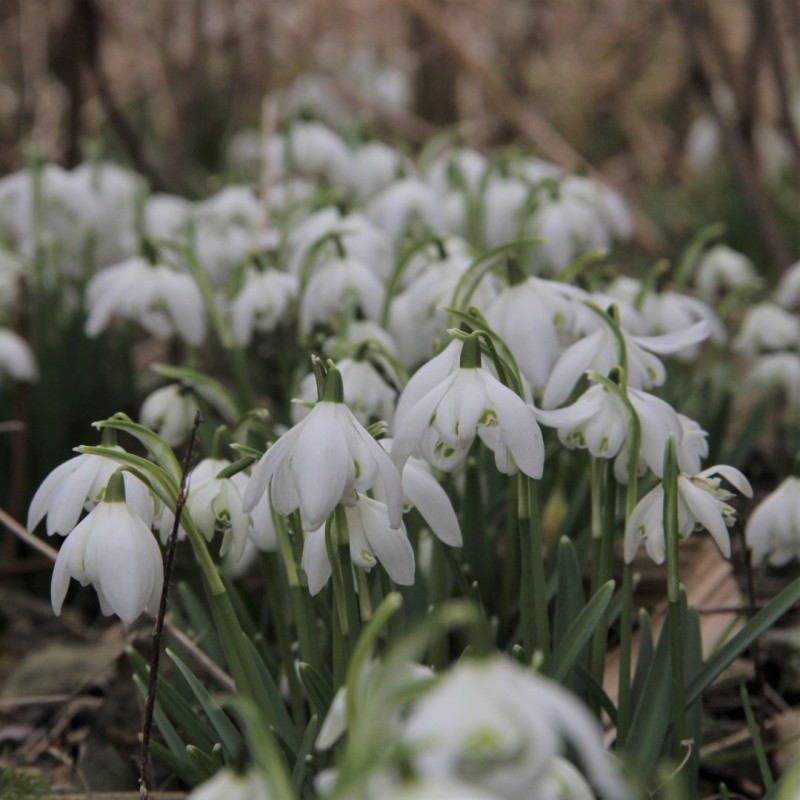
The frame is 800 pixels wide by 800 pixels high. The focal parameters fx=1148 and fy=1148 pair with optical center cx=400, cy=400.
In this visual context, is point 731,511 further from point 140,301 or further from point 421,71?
point 421,71

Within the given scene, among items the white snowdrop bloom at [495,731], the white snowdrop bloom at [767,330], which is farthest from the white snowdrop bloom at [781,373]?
the white snowdrop bloom at [495,731]

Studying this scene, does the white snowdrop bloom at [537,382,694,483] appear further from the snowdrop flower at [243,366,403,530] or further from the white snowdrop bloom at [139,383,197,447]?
the white snowdrop bloom at [139,383,197,447]

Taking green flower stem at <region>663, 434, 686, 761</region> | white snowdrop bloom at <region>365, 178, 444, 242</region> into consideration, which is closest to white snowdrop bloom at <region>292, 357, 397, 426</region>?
green flower stem at <region>663, 434, 686, 761</region>

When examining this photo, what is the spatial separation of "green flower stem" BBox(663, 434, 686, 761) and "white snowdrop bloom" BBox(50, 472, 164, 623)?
1.62 ft

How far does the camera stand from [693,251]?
6.89 ft

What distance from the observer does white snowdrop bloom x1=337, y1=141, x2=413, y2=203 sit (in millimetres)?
2936

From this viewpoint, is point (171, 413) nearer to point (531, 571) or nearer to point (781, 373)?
point (531, 571)

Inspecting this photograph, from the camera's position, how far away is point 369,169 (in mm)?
2941

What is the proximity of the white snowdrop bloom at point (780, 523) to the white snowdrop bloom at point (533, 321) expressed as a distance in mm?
315

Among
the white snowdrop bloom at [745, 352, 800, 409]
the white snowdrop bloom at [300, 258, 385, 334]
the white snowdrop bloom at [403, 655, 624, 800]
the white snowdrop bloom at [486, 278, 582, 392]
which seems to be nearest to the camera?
the white snowdrop bloom at [403, 655, 624, 800]

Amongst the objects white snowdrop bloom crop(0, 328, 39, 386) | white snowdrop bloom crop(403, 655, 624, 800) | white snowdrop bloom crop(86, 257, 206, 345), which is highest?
white snowdrop bloom crop(403, 655, 624, 800)

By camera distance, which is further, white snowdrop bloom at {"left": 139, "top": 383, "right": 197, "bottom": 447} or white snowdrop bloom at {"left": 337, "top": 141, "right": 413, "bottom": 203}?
white snowdrop bloom at {"left": 337, "top": 141, "right": 413, "bottom": 203}

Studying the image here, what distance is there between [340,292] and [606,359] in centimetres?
73

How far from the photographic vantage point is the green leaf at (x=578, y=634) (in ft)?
3.71
